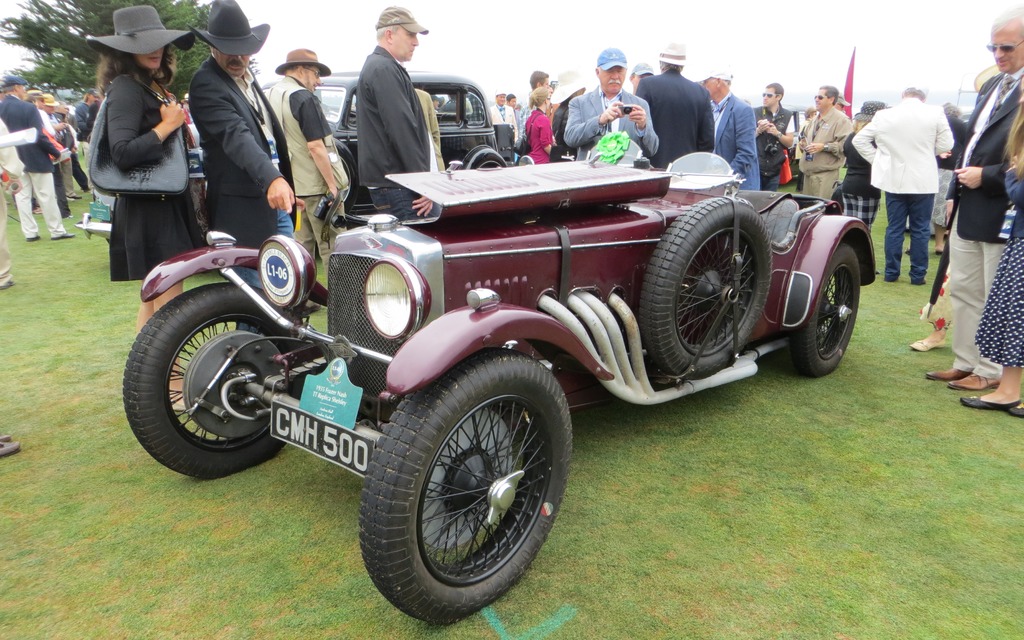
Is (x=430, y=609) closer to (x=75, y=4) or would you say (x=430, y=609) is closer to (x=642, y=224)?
(x=642, y=224)

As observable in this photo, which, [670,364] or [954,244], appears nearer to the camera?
[670,364]

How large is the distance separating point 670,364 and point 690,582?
99 cm

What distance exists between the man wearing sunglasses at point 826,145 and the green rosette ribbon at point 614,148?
5.70 metres

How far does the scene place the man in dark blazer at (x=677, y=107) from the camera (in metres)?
5.27

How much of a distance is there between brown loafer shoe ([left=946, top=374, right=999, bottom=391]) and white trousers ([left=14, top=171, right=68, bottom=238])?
377 inches

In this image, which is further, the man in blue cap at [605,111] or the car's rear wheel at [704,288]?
the man in blue cap at [605,111]

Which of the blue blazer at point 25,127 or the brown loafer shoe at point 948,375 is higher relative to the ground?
the blue blazer at point 25,127

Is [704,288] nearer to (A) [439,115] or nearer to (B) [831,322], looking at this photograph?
(B) [831,322]

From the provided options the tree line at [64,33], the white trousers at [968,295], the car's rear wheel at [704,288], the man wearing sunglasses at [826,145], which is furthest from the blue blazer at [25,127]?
the tree line at [64,33]

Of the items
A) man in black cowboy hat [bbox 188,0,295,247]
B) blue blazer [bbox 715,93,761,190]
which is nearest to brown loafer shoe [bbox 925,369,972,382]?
blue blazer [bbox 715,93,761,190]

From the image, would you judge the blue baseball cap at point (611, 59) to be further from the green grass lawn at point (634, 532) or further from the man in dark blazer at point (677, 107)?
the green grass lawn at point (634, 532)

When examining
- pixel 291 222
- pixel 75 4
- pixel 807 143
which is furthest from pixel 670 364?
pixel 75 4

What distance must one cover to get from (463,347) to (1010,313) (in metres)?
3.11

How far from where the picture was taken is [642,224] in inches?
118
